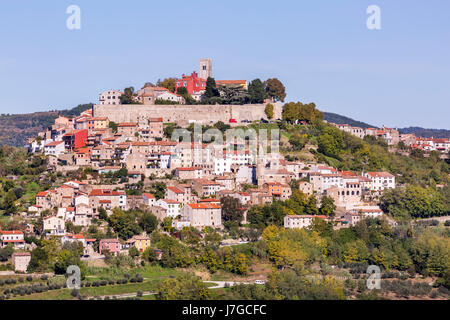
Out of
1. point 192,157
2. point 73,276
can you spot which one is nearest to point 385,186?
point 192,157

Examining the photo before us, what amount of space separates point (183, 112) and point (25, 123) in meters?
63.0

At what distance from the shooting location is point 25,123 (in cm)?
11731

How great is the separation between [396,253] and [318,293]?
29.8ft

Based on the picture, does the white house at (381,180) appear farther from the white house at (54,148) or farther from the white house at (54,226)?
the white house at (54,226)

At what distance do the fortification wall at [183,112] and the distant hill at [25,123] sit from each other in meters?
49.6

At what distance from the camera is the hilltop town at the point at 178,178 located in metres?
44.6

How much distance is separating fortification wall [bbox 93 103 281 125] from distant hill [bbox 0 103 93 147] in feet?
163

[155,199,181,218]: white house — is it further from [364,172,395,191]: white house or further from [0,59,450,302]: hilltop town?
[364,172,395,191]: white house

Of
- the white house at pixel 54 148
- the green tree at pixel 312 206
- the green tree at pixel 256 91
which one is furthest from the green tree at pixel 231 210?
the green tree at pixel 256 91

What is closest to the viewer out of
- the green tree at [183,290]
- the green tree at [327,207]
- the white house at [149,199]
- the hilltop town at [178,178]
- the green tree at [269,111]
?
the green tree at [183,290]

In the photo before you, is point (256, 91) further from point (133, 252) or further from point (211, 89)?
point (133, 252)


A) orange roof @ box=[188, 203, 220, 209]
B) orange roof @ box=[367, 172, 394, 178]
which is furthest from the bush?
orange roof @ box=[367, 172, 394, 178]

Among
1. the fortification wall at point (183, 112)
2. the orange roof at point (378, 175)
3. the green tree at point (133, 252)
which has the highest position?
the fortification wall at point (183, 112)

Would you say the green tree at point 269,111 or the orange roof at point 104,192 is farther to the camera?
the green tree at point 269,111
